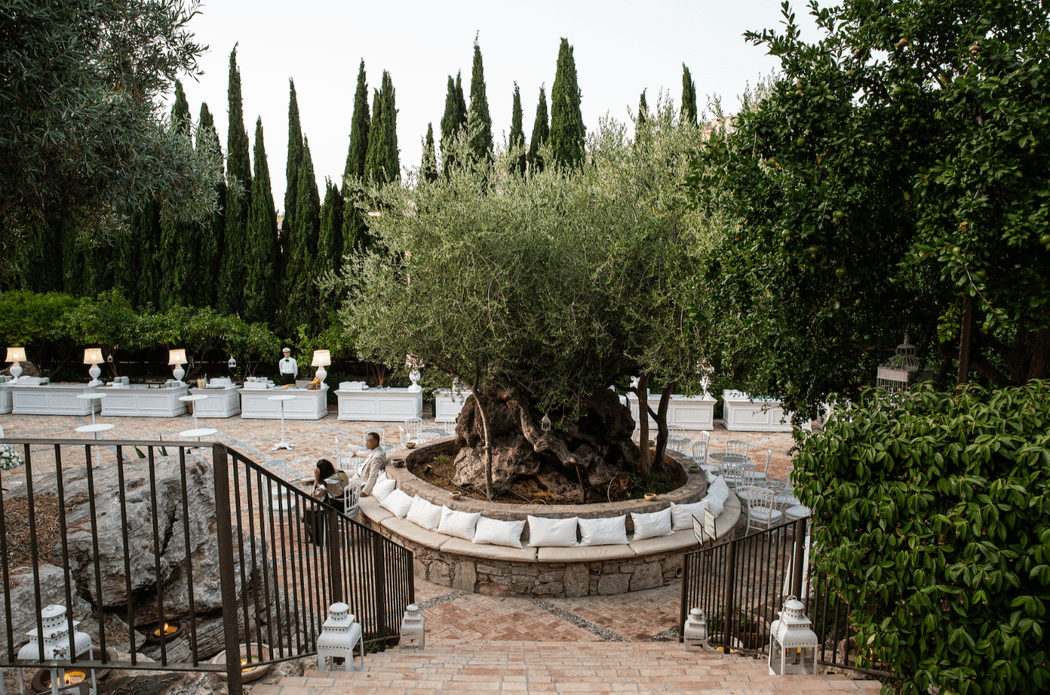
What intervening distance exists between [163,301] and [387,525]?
58.5 feet

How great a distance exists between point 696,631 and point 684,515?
2499 mm

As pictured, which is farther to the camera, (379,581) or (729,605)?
(729,605)

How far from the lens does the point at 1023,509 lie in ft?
8.80

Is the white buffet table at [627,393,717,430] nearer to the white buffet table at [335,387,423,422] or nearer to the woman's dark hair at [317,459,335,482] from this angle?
the white buffet table at [335,387,423,422]

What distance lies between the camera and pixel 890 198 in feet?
14.8

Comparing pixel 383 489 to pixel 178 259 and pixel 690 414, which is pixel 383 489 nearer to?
pixel 690 414

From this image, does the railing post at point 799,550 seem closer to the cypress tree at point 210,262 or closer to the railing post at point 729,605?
the railing post at point 729,605

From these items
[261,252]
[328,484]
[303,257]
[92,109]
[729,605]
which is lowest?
[729,605]

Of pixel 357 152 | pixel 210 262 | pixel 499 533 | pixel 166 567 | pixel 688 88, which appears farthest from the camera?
pixel 688 88

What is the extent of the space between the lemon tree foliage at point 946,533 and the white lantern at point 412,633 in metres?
3.83

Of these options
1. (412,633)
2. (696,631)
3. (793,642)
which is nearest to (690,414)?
(696,631)

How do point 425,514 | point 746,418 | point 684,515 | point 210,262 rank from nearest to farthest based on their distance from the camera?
point 684,515 → point 425,514 → point 746,418 → point 210,262

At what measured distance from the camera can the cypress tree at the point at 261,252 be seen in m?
22.4

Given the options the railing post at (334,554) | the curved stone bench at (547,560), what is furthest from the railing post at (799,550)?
the railing post at (334,554)
